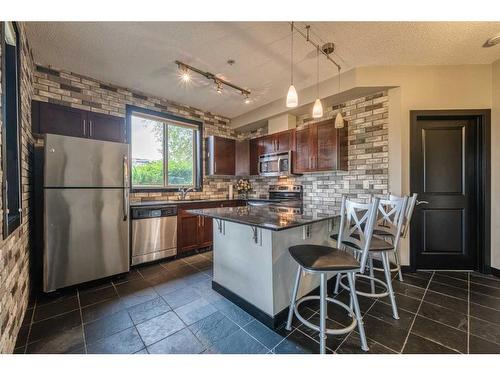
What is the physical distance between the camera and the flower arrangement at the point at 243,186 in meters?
4.98

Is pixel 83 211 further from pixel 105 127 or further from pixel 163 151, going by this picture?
pixel 163 151

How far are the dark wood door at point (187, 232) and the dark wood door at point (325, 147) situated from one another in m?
2.28

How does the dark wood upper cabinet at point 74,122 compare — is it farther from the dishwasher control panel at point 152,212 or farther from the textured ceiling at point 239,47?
the dishwasher control panel at point 152,212

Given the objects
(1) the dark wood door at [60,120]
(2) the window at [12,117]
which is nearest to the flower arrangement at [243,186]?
(1) the dark wood door at [60,120]

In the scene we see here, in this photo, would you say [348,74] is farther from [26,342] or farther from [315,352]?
[26,342]

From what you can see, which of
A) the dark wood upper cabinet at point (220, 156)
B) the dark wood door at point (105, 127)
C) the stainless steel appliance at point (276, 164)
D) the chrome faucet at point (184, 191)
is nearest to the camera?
the dark wood door at point (105, 127)

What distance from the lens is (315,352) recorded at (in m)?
1.46

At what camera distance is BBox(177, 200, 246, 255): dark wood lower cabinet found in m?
3.51

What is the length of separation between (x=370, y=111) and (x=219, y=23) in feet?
7.97

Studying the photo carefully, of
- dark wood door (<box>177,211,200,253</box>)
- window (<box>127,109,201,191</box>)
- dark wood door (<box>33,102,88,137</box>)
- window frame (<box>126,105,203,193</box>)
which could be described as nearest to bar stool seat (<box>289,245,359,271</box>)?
dark wood door (<box>177,211,200,253</box>)

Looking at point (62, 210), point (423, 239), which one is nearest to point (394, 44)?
point (423, 239)

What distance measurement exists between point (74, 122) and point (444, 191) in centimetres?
517

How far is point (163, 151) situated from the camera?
13.2ft

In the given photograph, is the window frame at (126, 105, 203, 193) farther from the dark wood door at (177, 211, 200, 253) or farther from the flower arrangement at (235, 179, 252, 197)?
the flower arrangement at (235, 179, 252, 197)
